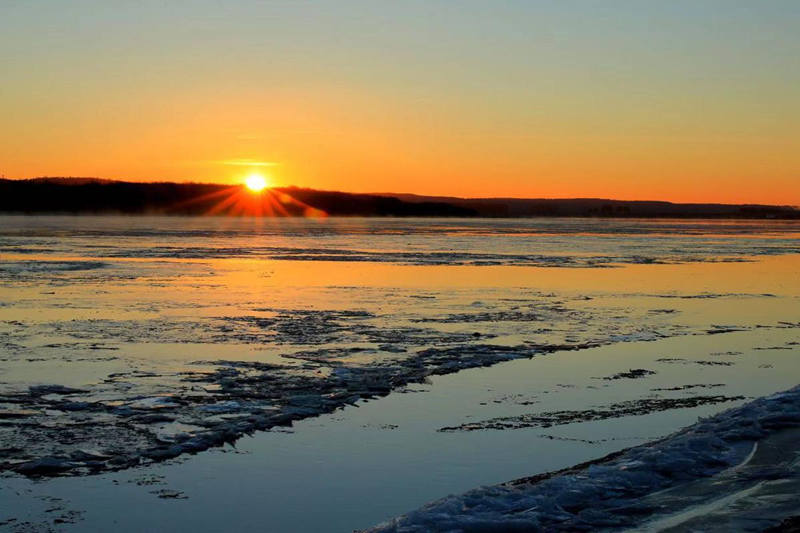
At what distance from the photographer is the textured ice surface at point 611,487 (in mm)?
5523

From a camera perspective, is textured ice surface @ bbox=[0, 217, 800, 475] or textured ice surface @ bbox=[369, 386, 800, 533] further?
textured ice surface @ bbox=[0, 217, 800, 475]

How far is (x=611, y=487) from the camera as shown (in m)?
6.24

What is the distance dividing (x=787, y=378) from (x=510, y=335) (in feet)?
13.9

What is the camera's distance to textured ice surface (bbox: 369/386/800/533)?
5.52 metres

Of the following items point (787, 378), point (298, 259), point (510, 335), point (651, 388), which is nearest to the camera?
point (651, 388)

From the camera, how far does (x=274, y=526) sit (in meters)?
5.62

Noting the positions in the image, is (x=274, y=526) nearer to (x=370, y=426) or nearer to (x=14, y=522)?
(x=14, y=522)

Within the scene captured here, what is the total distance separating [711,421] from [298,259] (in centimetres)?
2508

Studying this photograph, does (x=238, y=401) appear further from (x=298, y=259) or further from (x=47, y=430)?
(x=298, y=259)

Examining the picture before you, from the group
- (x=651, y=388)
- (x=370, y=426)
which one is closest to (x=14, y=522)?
(x=370, y=426)

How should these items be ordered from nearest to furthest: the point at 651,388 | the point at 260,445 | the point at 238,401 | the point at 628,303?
the point at 260,445
the point at 238,401
the point at 651,388
the point at 628,303

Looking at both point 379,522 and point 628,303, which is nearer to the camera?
point 379,522

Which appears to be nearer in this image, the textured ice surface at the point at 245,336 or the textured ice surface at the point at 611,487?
the textured ice surface at the point at 611,487

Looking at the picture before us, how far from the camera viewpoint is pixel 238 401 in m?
8.97
